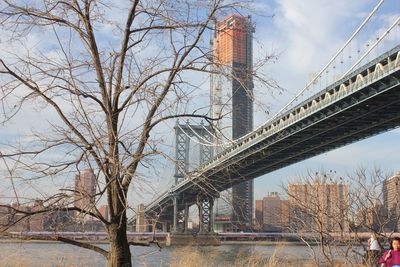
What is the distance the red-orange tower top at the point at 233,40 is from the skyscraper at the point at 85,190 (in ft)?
6.22

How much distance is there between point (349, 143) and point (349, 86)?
33.8ft

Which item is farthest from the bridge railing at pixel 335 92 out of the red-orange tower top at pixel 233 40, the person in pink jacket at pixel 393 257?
the red-orange tower top at pixel 233 40

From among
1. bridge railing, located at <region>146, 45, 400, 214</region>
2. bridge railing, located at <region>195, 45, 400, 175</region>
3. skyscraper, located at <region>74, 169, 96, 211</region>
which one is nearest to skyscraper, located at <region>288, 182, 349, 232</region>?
skyscraper, located at <region>74, 169, 96, 211</region>

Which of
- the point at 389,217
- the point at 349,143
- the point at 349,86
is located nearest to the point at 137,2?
the point at 389,217

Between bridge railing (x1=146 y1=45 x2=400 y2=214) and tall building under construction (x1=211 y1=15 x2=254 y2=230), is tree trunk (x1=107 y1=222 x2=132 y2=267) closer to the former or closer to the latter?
tall building under construction (x1=211 y1=15 x2=254 y2=230)

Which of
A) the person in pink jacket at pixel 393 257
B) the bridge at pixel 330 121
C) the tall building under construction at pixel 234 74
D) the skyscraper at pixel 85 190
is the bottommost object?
the person in pink jacket at pixel 393 257

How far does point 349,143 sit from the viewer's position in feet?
134

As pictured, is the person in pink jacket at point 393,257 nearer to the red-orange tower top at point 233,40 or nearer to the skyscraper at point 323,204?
the skyscraper at point 323,204

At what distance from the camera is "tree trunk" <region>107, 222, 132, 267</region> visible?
536 cm

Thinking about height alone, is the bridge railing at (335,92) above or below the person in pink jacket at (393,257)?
above

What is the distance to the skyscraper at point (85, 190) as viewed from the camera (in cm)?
483

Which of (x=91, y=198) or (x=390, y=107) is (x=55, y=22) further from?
(x=390, y=107)

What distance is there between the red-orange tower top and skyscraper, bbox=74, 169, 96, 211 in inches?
74.7

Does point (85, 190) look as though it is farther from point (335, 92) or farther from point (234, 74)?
point (335, 92)
